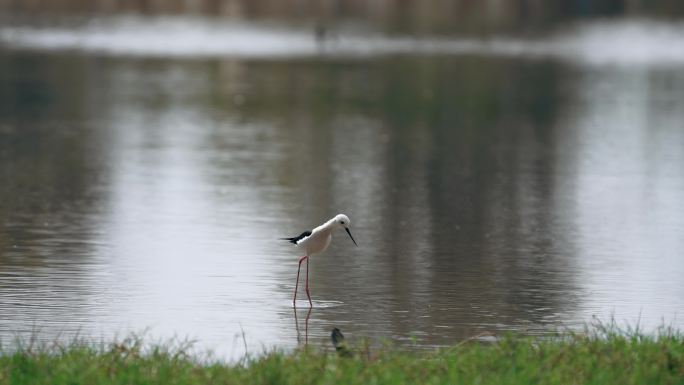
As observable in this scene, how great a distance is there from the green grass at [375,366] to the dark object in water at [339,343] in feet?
0.21

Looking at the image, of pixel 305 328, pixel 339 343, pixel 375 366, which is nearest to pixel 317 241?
pixel 305 328

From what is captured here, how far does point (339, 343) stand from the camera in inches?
417

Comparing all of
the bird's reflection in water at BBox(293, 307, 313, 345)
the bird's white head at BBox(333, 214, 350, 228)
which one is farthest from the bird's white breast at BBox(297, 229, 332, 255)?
the bird's reflection in water at BBox(293, 307, 313, 345)

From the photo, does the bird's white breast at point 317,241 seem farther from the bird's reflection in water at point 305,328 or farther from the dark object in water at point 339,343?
the dark object in water at point 339,343

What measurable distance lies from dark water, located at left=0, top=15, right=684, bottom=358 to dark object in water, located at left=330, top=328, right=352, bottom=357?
532 mm

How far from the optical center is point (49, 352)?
10.8m

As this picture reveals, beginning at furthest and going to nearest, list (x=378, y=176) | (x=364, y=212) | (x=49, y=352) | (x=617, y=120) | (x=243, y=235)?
(x=617, y=120) → (x=378, y=176) → (x=364, y=212) → (x=243, y=235) → (x=49, y=352)

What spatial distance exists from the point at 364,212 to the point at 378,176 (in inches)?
148

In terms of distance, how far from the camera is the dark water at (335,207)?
42.6 feet

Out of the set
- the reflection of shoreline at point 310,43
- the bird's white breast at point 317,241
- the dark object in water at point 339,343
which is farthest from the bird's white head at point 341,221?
the reflection of shoreline at point 310,43

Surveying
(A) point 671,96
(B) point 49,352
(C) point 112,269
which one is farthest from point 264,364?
(A) point 671,96

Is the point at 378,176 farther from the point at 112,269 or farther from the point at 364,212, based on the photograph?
the point at 112,269

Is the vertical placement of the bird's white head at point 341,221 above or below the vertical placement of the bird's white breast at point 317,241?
above

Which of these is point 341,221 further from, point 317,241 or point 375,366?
point 375,366
